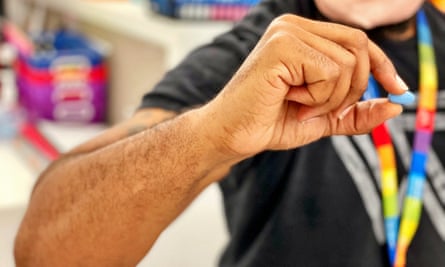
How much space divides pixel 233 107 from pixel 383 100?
17 centimetres

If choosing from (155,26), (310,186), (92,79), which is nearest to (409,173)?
(310,186)

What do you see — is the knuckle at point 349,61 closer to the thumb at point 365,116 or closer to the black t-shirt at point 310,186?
the thumb at point 365,116

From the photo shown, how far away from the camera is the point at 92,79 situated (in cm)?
199

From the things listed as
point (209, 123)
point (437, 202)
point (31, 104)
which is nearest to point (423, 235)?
point (437, 202)

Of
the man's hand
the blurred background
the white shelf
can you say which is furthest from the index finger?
the white shelf

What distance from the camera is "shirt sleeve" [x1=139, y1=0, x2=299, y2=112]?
2.99ft

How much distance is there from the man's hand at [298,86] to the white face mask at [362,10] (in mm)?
152

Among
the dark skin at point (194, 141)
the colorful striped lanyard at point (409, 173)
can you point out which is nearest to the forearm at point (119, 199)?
the dark skin at point (194, 141)

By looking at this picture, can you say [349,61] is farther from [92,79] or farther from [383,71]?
[92,79]

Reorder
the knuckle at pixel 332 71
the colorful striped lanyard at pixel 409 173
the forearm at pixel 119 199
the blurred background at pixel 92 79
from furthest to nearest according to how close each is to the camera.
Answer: the blurred background at pixel 92 79 → the colorful striped lanyard at pixel 409 173 → the forearm at pixel 119 199 → the knuckle at pixel 332 71

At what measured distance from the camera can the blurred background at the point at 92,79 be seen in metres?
1.48

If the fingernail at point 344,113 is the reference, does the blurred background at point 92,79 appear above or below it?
below

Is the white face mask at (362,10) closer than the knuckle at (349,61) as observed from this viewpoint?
No

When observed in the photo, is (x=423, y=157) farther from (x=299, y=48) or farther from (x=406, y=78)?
(x=299, y=48)
